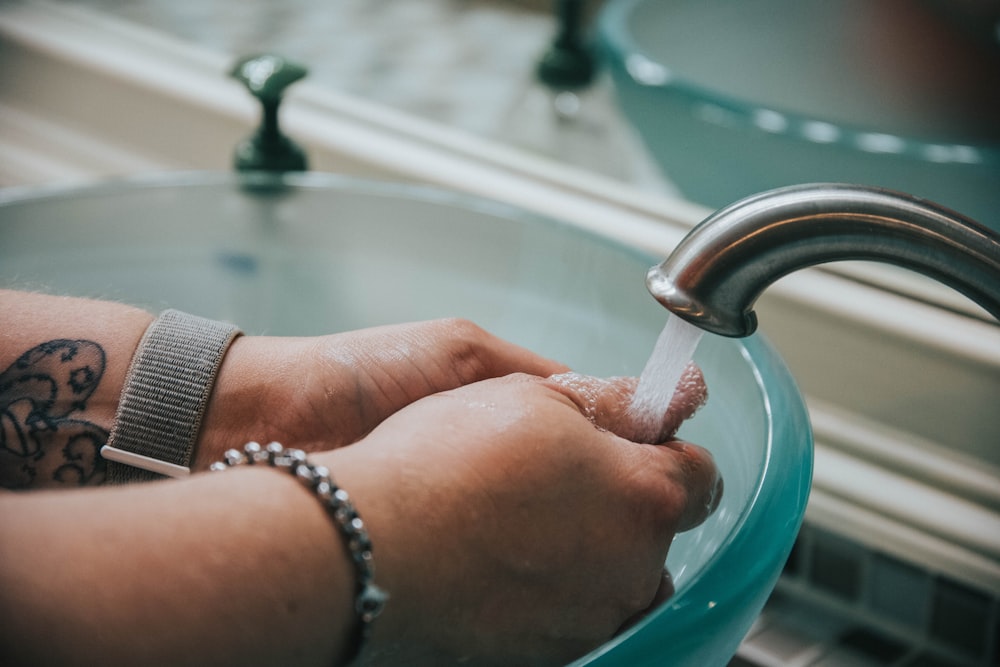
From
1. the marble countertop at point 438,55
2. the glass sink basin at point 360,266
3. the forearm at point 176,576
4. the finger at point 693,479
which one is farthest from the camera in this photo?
the marble countertop at point 438,55

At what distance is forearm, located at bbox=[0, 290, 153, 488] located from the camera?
1.19 feet

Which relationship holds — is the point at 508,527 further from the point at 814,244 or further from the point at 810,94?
the point at 810,94

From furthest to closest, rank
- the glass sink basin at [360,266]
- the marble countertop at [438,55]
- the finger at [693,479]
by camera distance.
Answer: the marble countertop at [438,55]
the glass sink basin at [360,266]
the finger at [693,479]

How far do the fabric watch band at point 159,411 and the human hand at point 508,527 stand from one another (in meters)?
0.09

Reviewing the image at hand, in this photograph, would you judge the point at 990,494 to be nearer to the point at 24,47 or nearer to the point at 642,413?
the point at 642,413

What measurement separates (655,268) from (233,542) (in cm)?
14

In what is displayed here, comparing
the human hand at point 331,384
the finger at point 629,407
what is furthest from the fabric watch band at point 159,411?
the finger at point 629,407

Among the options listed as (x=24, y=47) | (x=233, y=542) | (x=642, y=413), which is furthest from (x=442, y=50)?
(x=233, y=542)

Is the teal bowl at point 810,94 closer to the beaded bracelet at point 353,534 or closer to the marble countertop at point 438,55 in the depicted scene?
the marble countertop at point 438,55

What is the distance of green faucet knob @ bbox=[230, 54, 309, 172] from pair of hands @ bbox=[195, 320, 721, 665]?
0.26 m

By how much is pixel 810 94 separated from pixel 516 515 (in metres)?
0.42

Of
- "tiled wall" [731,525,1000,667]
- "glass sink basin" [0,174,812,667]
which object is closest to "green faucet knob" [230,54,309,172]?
"glass sink basin" [0,174,812,667]

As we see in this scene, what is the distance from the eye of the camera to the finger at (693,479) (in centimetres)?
33

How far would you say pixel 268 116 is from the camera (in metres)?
0.57
